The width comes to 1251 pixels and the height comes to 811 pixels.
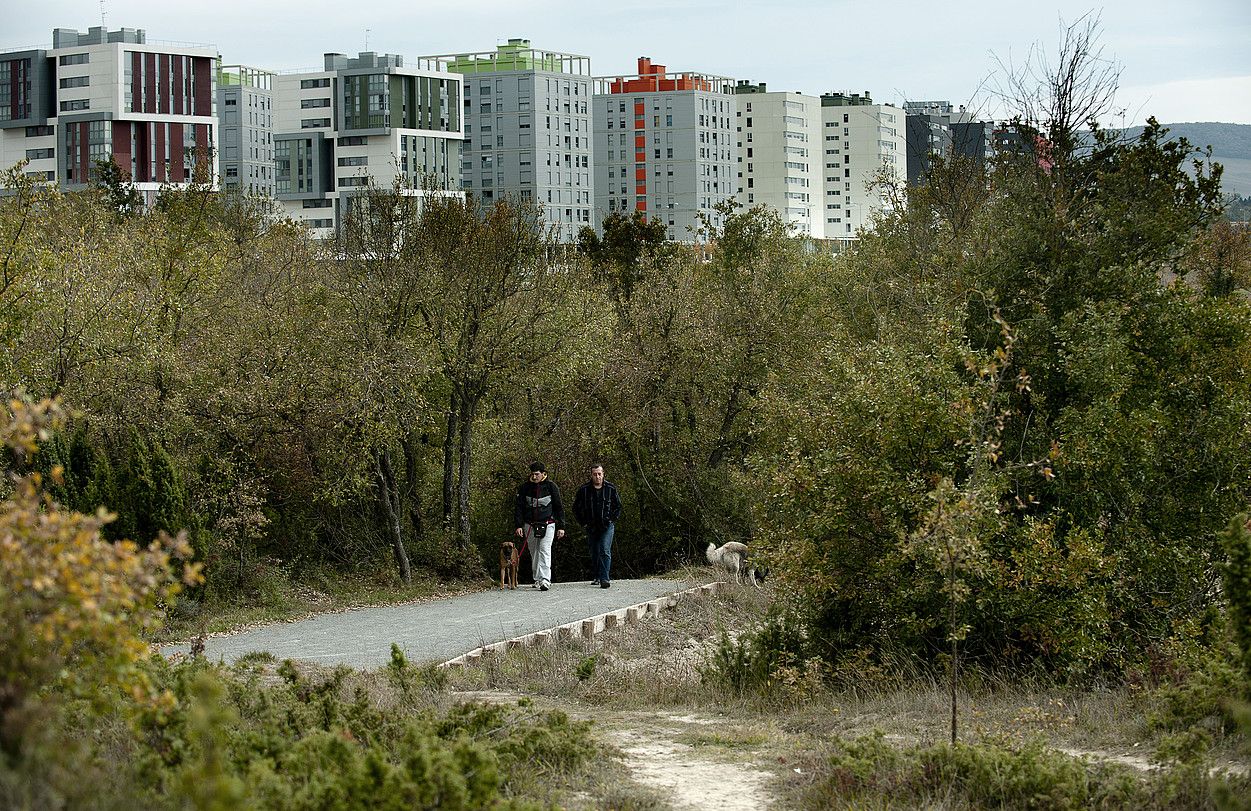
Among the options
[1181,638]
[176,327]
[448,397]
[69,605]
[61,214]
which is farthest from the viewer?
[61,214]

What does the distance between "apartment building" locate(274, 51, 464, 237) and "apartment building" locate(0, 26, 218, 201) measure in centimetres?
1606

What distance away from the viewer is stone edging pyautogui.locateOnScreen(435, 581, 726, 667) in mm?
14367

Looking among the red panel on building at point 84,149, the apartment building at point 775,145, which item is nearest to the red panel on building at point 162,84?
the red panel on building at point 84,149

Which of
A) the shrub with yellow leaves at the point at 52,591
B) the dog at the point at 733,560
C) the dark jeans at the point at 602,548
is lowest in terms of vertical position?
the dog at the point at 733,560

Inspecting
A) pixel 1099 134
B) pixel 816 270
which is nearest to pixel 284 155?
pixel 816 270

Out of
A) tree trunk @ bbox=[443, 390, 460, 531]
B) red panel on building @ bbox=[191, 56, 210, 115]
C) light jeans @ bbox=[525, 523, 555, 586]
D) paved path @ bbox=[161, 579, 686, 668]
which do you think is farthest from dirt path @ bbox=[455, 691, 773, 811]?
red panel on building @ bbox=[191, 56, 210, 115]

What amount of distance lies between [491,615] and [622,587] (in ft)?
13.2

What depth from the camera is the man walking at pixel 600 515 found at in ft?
72.9

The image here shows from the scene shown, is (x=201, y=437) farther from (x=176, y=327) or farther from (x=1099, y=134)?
(x=1099, y=134)

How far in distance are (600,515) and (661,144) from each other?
155 meters

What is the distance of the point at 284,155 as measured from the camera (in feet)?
428

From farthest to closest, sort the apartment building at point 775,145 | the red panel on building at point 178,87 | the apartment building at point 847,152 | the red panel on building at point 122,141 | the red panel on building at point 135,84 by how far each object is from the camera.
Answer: the apartment building at point 847,152, the apartment building at point 775,145, the red panel on building at point 178,87, the red panel on building at point 135,84, the red panel on building at point 122,141

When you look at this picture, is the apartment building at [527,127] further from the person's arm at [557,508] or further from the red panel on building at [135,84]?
the person's arm at [557,508]

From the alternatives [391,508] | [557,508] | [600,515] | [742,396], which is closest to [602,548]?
[600,515]
